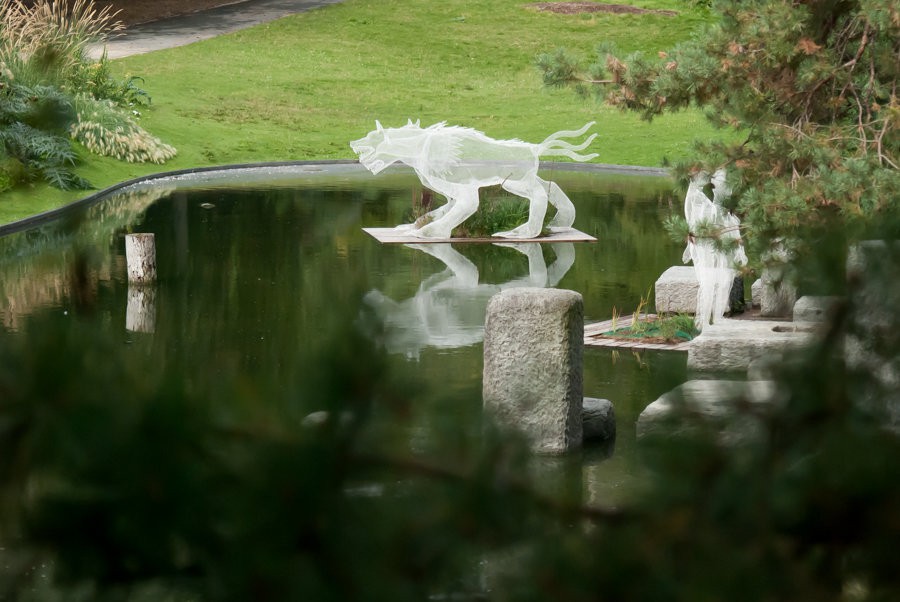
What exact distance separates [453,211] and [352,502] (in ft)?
53.5

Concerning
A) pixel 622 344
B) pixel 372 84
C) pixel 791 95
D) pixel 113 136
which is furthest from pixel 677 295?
pixel 372 84

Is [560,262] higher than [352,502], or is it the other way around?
[352,502]

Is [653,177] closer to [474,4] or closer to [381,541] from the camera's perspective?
[474,4]

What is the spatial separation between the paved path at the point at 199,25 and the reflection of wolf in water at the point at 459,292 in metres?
19.4

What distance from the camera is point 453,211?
17.8 meters

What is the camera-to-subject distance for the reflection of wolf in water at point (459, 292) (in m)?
12.2

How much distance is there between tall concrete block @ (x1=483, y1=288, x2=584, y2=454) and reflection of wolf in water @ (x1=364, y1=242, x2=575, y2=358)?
961mm

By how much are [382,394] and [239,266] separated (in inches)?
554

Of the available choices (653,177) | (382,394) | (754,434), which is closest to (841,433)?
(754,434)

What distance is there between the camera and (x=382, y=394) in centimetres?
159

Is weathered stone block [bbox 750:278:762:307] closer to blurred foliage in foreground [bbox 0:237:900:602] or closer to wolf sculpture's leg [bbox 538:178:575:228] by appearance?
wolf sculpture's leg [bbox 538:178:575:228]

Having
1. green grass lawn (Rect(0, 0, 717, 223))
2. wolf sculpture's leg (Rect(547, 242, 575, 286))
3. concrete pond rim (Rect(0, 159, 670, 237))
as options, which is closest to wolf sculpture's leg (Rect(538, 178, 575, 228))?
wolf sculpture's leg (Rect(547, 242, 575, 286))

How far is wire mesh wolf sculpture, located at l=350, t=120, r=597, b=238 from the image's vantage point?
677 inches

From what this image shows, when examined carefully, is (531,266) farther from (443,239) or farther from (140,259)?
(140,259)
